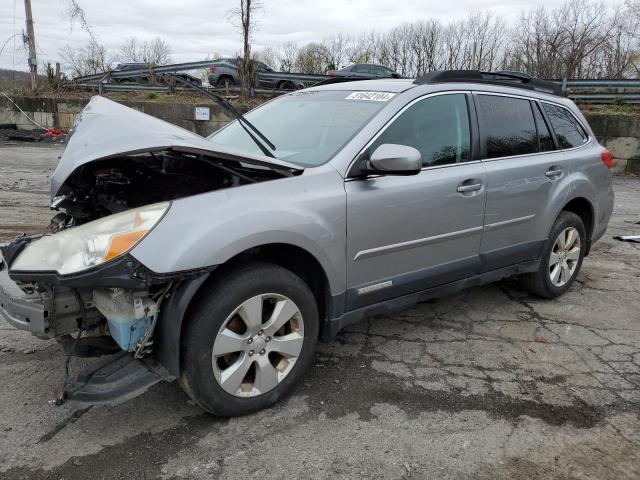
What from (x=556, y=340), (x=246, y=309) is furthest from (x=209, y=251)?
(x=556, y=340)

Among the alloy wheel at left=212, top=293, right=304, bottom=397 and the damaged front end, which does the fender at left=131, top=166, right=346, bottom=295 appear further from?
the alloy wheel at left=212, top=293, right=304, bottom=397

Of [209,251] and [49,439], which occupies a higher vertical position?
[209,251]

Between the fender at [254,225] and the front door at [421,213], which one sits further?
the front door at [421,213]

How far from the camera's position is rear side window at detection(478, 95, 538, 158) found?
12.7 ft

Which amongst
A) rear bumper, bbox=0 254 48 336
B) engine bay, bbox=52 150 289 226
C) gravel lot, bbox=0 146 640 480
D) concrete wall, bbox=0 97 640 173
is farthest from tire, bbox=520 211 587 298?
concrete wall, bbox=0 97 640 173

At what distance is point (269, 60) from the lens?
37750mm

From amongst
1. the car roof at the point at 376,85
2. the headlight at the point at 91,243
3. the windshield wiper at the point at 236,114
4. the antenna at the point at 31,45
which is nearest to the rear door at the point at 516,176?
the car roof at the point at 376,85

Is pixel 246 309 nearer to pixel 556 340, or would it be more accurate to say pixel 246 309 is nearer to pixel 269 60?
pixel 556 340

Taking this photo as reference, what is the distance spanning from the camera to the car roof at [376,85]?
3547 mm

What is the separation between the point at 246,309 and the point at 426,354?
4.96 ft

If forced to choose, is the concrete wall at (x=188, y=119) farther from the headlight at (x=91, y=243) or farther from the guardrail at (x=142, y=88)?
the headlight at (x=91, y=243)

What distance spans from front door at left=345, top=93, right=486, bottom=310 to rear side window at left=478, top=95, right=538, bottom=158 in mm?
204

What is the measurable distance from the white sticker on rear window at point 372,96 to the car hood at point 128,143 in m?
0.90

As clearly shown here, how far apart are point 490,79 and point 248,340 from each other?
275 centimetres
